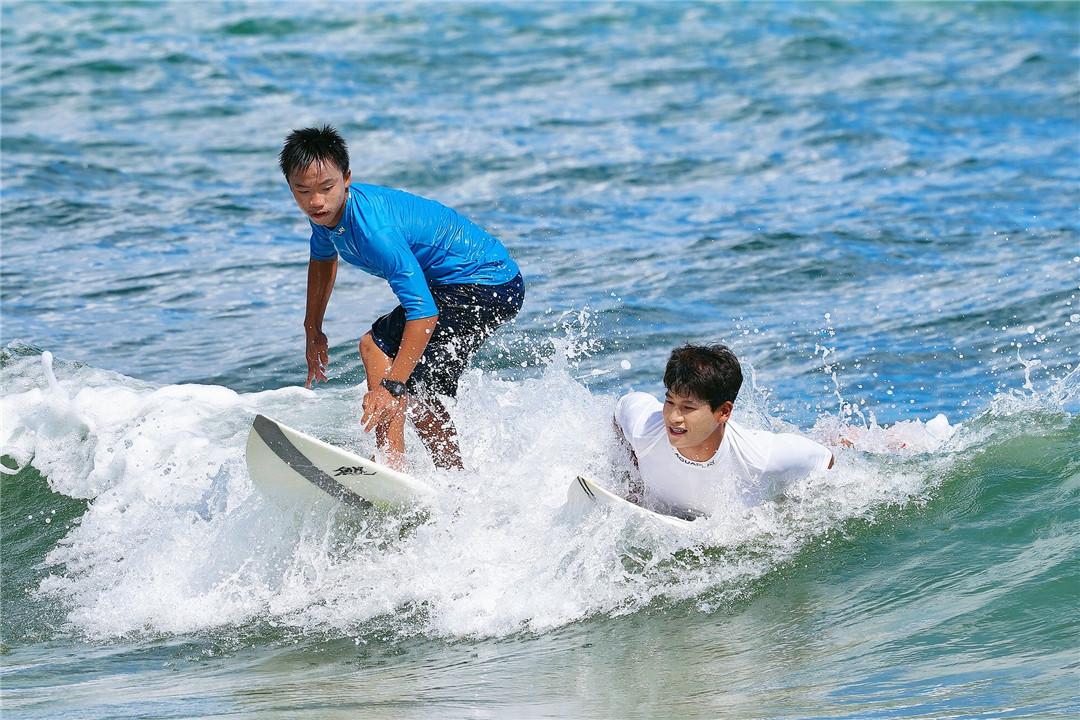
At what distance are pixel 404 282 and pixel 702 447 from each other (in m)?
1.54

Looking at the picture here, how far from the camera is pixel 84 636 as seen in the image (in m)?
5.43

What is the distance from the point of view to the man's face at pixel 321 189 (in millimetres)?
5352

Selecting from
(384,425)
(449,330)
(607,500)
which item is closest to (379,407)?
(384,425)

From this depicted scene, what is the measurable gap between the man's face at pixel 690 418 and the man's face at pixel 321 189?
1734 mm

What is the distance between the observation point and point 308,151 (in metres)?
5.36

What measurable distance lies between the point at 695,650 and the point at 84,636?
2743mm

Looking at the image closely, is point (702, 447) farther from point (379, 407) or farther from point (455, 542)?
point (379, 407)

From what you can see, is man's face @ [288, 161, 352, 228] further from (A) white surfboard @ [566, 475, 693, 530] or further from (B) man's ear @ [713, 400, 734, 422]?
(B) man's ear @ [713, 400, 734, 422]

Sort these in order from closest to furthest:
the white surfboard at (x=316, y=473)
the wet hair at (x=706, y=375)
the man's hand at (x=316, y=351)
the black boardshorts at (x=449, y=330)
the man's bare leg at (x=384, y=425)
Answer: the wet hair at (x=706, y=375)
the white surfboard at (x=316, y=473)
the man's bare leg at (x=384, y=425)
the black boardshorts at (x=449, y=330)
the man's hand at (x=316, y=351)

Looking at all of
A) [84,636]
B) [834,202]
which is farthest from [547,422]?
[834,202]

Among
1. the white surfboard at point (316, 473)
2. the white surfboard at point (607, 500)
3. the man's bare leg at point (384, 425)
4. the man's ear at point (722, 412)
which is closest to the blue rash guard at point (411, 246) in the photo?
the man's bare leg at point (384, 425)

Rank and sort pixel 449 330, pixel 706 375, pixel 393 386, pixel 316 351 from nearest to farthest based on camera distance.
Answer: pixel 706 375, pixel 393 386, pixel 449 330, pixel 316 351

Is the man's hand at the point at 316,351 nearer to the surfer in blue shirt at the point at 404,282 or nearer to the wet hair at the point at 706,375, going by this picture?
the surfer in blue shirt at the point at 404,282

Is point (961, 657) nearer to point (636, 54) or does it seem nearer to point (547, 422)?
point (547, 422)
